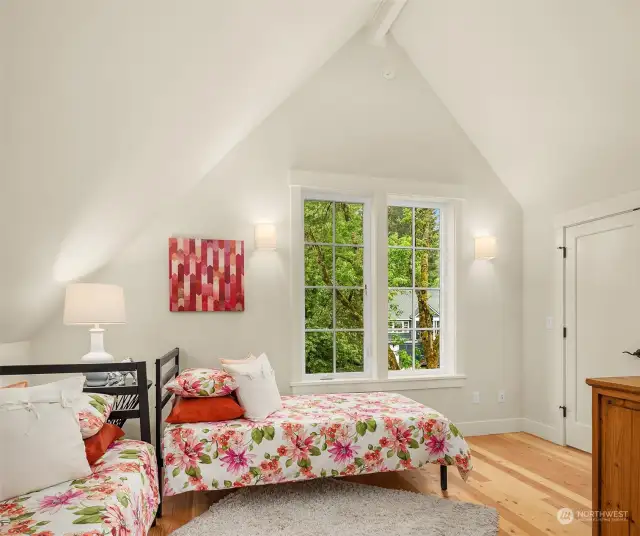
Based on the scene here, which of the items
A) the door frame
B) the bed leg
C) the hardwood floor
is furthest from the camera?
the door frame

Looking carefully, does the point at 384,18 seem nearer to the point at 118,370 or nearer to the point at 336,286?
the point at 336,286

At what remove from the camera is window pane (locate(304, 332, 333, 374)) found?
395 cm

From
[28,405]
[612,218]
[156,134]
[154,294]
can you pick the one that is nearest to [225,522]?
[28,405]

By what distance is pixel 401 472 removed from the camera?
3.27 meters

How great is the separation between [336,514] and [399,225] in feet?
8.29

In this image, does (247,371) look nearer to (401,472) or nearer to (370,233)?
(401,472)

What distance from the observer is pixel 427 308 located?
4316 millimetres

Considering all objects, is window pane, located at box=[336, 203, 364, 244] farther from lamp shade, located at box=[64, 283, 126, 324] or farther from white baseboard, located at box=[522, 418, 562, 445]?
white baseboard, located at box=[522, 418, 562, 445]

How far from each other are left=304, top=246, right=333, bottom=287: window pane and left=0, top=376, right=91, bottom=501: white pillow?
2299 millimetres

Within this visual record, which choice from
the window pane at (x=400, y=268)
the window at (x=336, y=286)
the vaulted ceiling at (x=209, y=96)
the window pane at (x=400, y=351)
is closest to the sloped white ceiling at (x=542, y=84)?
the vaulted ceiling at (x=209, y=96)

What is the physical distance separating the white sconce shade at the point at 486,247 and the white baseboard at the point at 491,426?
4.96 feet

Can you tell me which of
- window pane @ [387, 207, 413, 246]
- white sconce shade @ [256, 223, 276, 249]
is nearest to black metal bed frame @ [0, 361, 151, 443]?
white sconce shade @ [256, 223, 276, 249]

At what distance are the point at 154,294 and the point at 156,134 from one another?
167 cm

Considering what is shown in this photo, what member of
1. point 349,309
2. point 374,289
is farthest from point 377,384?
point 374,289
